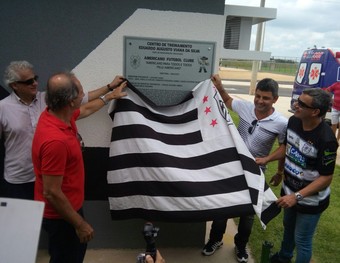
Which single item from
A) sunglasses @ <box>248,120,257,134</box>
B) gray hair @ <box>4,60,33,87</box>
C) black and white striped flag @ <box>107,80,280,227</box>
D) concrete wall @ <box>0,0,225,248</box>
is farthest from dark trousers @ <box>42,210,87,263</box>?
sunglasses @ <box>248,120,257,134</box>

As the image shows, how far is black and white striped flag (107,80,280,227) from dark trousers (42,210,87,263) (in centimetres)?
67

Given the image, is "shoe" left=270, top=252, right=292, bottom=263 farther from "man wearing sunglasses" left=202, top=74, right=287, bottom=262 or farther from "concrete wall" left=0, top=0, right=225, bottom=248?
"concrete wall" left=0, top=0, right=225, bottom=248

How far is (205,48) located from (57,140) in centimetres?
169

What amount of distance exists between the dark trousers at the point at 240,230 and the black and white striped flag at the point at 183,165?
0.62m

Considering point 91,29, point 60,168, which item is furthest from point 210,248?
point 91,29

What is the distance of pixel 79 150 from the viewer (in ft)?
6.87

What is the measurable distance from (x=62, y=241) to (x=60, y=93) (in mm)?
1014

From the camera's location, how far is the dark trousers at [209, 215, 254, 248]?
324 centimetres

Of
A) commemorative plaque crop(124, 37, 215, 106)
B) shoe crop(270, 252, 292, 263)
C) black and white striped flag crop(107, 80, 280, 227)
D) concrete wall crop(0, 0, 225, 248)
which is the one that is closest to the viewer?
black and white striped flag crop(107, 80, 280, 227)

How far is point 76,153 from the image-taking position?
202 cm

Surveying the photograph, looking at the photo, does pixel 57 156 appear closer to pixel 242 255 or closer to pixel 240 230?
pixel 240 230

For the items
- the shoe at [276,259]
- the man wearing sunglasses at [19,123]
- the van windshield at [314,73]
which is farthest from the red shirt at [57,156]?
the van windshield at [314,73]

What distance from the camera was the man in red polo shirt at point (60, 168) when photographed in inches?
73.5

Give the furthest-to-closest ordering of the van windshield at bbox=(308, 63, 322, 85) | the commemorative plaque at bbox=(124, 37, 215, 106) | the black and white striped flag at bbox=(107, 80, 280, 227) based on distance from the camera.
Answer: the van windshield at bbox=(308, 63, 322, 85)
the commemorative plaque at bbox=(124, 37, 215, 106)
the black and white striped flag at bbox=(107, 80, 280, 227)
